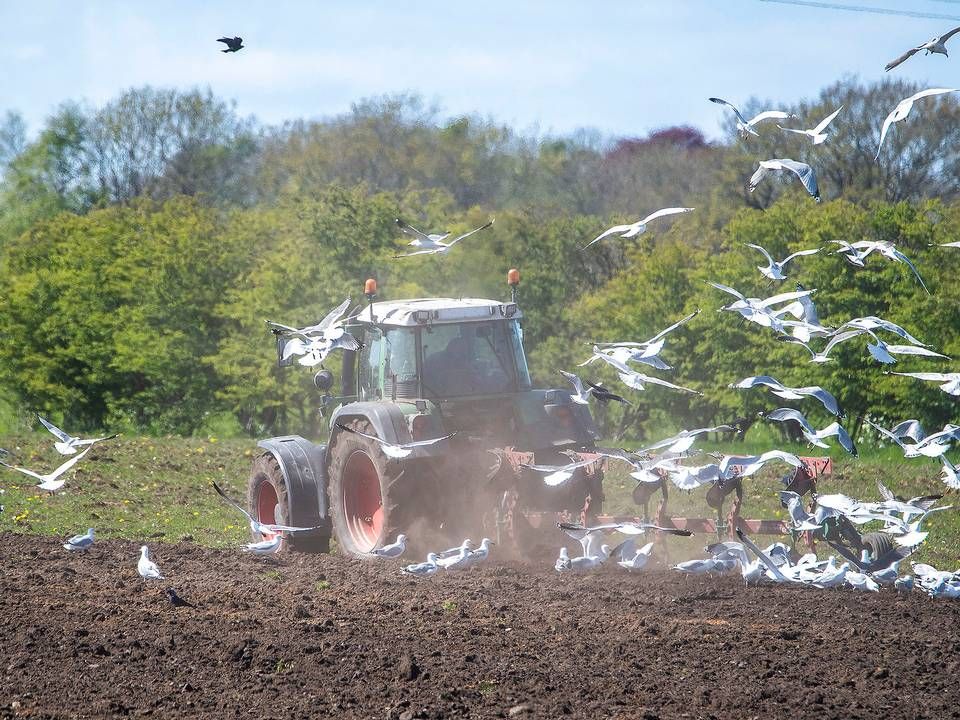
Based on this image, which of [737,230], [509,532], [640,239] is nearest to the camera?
[509,532]

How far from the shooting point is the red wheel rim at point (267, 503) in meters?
11.5

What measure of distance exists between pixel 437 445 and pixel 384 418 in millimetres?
515

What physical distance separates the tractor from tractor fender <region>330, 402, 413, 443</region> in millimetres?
11

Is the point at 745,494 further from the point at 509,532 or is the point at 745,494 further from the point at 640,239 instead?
the point at 640,239

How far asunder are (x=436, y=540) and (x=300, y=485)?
1.52 metres

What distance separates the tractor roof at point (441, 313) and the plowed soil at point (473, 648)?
2.21m

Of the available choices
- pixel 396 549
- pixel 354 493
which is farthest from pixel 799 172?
pixel 354 493

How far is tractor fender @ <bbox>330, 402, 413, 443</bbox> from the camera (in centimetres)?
964

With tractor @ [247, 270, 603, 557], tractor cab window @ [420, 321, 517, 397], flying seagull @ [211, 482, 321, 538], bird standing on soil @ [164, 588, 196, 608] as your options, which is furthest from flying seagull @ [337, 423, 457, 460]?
bird standing on soil @ [164, 588, 196, 608]

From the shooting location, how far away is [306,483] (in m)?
10.7

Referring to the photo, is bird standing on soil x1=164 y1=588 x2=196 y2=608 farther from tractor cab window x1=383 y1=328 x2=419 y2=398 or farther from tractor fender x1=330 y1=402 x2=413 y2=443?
tractor cab window x1=383 y1=328 x2=419 y2=398

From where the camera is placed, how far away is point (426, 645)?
6.91 meters

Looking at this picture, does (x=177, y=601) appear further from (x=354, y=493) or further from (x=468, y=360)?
(x=468, y=360)

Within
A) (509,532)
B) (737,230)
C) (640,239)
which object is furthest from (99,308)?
(509,532)
